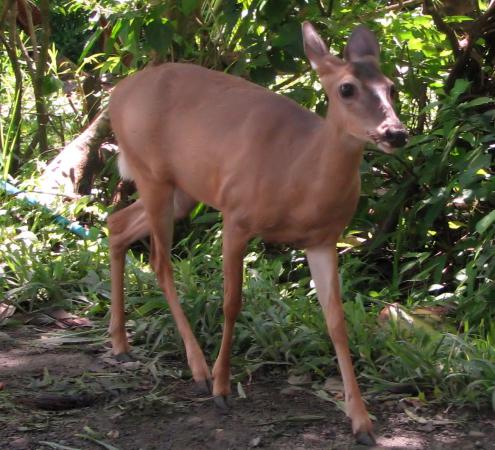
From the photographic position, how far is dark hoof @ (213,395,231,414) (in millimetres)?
4477

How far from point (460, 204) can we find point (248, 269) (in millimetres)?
1352

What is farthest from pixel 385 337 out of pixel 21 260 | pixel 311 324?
pixel 21 260

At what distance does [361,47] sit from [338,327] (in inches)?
46.6

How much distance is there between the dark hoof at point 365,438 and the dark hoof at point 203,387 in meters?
0.83

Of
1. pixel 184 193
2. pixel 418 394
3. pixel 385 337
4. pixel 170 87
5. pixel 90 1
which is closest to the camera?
pixel 418 394

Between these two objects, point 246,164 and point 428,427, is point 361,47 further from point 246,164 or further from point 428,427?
point 428,427

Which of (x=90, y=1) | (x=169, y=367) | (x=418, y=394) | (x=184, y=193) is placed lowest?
(x=418, y=394)

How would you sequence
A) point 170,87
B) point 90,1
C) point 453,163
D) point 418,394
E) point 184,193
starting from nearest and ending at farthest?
point 418,394
point 170,87
point 184,193
point 453,163
point 90,1

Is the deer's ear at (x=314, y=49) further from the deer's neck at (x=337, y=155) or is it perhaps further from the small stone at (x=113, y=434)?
the small stone at (x=113, y=434)

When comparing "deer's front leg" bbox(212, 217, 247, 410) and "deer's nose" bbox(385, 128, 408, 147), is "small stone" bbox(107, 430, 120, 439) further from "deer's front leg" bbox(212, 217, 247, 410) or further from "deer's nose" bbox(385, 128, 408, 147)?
"deer's nose" bbox(385, 128, 408, 147)

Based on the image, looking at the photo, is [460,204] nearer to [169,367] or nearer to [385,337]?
[385,337]

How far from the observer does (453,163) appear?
594cm

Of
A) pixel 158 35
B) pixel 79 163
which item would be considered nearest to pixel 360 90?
pixel 158 35

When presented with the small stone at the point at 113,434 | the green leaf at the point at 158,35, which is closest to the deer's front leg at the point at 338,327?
the small stone at the point at 113,434
